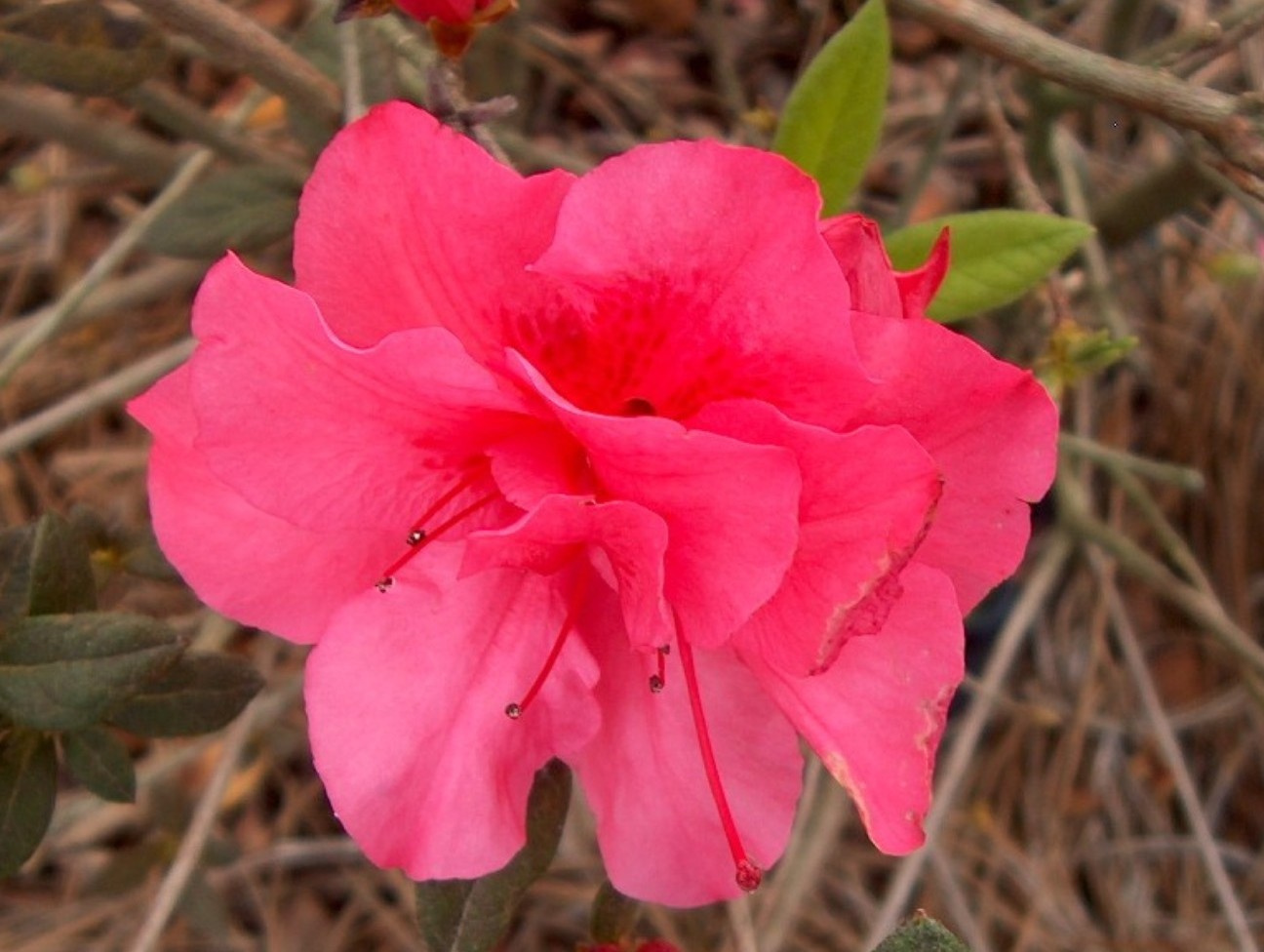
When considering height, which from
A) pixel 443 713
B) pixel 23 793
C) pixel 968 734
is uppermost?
pixel 443 713

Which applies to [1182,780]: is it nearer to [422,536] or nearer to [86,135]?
[422,536]

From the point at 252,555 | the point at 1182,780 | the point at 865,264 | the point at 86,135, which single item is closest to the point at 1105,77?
the point at 865,264

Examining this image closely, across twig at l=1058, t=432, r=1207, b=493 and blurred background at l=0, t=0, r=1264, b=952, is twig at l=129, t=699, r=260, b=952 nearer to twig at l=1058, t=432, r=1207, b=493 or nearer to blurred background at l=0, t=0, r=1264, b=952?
blurred background at l=0, t=0, r=1264, b=952

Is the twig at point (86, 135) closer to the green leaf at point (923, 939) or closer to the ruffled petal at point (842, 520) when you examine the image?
the ruffled petal at point (842, 520)

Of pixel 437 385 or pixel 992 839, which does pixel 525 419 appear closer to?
pixel 437 385

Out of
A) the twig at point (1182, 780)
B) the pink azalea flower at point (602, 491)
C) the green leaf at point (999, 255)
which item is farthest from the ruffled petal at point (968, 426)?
the twig at point (1182, 780)

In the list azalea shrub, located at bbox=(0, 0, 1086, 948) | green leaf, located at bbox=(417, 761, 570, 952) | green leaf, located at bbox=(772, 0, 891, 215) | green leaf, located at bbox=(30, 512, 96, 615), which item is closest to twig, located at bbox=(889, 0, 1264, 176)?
green leaf, located at bbox=(772, 0, 891, 215)

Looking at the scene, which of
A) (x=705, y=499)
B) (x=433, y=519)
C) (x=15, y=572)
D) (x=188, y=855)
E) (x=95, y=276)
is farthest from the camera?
(x=95, y=276)

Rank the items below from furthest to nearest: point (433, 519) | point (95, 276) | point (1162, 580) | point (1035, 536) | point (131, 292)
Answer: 1. point (1035, 536)
2. point (131, 292)
3. point (1162, 580)
4. point (95, 276)
5. point (433, 519)
